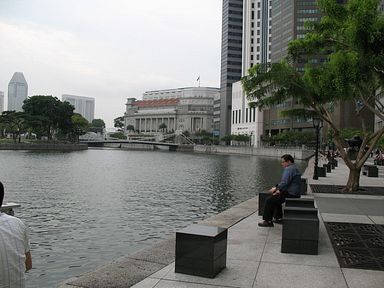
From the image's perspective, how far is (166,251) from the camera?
8836mm

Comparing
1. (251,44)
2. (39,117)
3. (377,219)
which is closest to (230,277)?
(377,219)

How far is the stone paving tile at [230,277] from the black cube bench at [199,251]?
95 millimetres

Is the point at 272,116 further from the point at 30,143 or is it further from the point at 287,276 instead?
the point at 287,276

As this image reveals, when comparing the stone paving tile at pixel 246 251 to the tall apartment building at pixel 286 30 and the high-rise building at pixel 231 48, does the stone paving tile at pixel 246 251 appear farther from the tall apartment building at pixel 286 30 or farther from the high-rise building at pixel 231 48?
the high-rise building at pixel 231 48

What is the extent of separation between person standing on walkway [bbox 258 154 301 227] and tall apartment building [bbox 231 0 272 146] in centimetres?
15457

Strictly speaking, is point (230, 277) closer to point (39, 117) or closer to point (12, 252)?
point (12, 252)

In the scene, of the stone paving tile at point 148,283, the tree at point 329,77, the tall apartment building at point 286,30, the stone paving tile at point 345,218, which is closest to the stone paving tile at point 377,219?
the stone paving tile at point 345,218

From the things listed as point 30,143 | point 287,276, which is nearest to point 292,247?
point 287,276

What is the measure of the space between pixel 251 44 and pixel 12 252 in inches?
6891

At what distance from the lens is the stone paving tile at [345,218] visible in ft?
40.6

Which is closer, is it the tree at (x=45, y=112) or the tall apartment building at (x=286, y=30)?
the tree at (x=45, y=112)

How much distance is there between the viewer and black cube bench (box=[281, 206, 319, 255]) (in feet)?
27.3

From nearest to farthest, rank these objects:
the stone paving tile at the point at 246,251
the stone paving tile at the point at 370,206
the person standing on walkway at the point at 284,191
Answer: the stone paving tile at the point at 246,251, the person standing on walkway at the point at 284,191, the stone paving tile at the point at 370,206

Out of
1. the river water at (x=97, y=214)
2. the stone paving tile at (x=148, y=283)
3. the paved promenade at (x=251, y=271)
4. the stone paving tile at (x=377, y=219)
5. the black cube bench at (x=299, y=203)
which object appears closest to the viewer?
the stone paving tile at (x=148, y=283)
